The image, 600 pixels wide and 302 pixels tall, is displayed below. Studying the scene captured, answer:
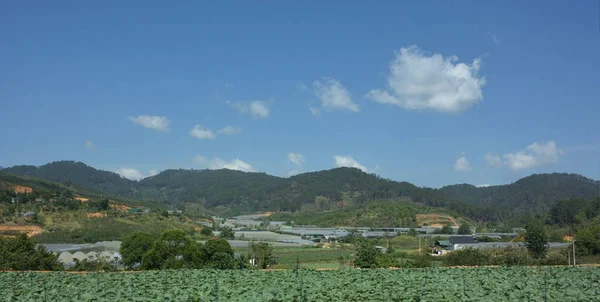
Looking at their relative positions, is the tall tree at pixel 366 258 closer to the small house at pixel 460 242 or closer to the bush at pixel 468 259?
the bush at pixel 468 259

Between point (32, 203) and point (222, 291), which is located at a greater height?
point (32, 203)

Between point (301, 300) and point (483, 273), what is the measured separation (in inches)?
725

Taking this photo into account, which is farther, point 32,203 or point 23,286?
point 32,203

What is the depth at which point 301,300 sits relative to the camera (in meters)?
18.9

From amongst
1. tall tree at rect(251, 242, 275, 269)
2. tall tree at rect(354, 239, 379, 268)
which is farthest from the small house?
tall tree at rect(251, 242, 275, 269)

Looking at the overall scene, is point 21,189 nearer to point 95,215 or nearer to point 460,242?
point 95,215

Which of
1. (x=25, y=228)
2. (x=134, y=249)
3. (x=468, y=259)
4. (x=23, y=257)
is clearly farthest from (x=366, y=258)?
(x=25, y=228)

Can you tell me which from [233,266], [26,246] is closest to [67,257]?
[26,246]

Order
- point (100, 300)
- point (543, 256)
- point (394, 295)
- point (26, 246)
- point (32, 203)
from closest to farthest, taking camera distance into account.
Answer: point (100, 300) < point (394, 295) < point (26, 246) < point (543, 256) < point (32, 203)

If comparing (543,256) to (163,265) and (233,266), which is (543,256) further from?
(163,265)

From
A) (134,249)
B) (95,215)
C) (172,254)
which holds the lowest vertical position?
(172,254)

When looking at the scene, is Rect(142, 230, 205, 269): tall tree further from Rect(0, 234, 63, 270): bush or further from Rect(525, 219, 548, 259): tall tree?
Rect(525, 219, 548, 259): tall tree

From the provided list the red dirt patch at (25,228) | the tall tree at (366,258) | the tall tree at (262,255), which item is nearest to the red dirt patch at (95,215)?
the red dirt patch at (25,228)

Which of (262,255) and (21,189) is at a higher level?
(21,189)
